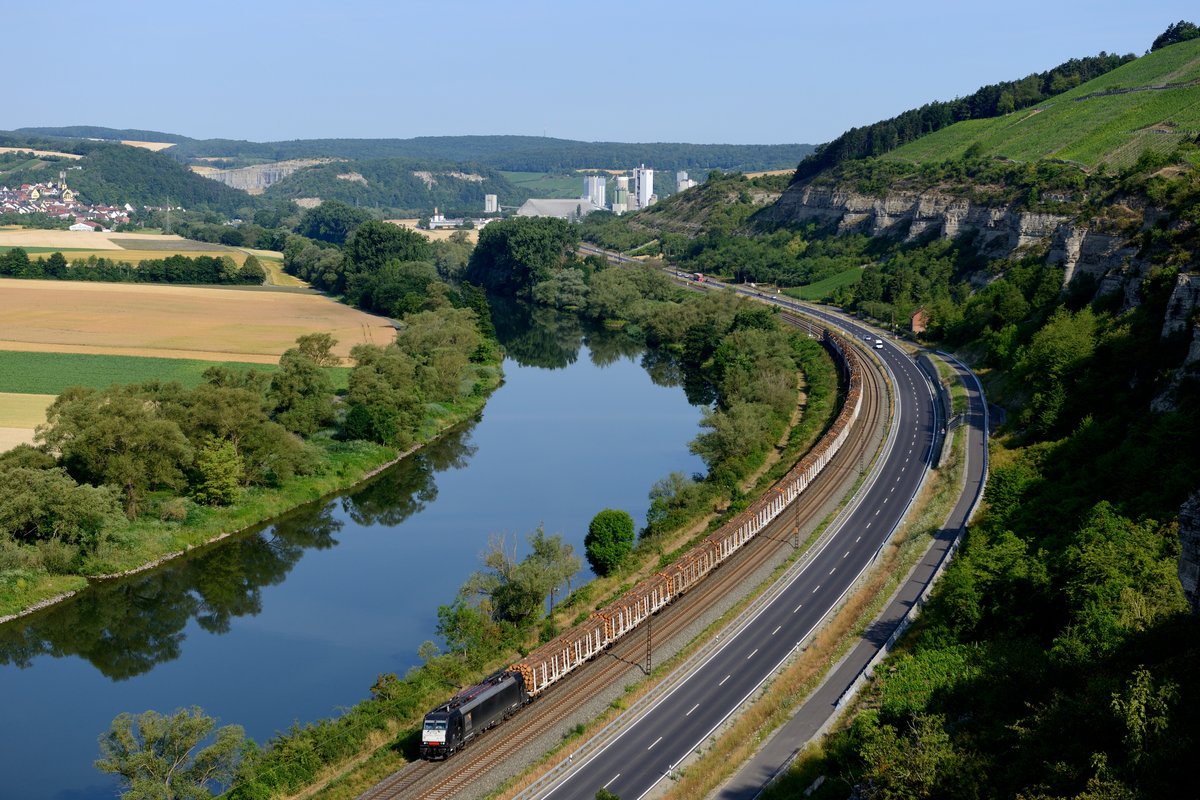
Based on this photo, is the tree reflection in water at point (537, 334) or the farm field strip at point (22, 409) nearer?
the farm field strip at point (22, 409)

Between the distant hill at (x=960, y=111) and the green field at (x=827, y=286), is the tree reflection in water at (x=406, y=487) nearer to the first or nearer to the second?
the green field at (x=827, y=286)

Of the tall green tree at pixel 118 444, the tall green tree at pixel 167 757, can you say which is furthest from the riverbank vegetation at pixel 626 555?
the tall green tree at pixel 118 444

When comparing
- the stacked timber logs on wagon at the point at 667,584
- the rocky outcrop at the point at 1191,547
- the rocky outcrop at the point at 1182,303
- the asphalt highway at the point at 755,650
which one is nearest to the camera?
the rocky outcrop at the point at 1191,547

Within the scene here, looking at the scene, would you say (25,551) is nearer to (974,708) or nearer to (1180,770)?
(974,708)

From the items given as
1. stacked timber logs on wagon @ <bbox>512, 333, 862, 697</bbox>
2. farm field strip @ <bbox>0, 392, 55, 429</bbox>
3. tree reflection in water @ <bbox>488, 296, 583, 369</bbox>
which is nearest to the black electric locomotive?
stacked timber logs on wagon @ <bbox>512, 333, 862, 697</bbox>

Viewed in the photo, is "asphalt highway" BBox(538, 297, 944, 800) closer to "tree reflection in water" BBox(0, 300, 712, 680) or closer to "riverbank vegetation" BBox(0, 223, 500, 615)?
"tree reflection in water" BBox(0, 300, 712, 680)

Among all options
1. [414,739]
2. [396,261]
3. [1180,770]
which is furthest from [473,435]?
[396,261]
